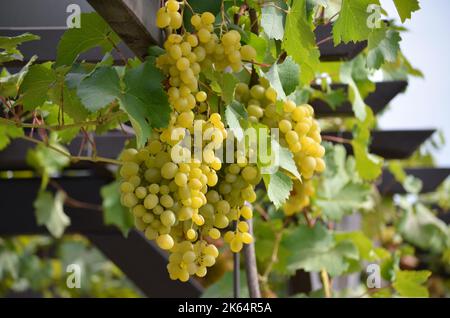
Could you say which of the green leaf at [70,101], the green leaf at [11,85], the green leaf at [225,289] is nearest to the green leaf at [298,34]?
the green leaf at [70,101]

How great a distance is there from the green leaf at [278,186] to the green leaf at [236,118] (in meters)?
0.09

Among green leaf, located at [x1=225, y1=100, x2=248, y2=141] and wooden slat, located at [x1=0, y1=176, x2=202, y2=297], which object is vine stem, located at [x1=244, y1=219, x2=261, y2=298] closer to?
green leaf, located at [x1=225, y1=100, x2=248, y2=141]

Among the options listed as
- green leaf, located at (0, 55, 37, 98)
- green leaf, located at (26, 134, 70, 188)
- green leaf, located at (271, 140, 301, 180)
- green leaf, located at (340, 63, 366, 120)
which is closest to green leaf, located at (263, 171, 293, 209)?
green leaf, located at (271, 140, 301, 180)

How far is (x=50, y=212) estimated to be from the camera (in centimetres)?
277

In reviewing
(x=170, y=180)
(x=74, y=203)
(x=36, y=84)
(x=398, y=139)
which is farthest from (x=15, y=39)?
(x=398, y=139)

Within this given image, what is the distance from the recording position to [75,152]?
2.35 meters

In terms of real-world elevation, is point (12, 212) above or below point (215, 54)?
above

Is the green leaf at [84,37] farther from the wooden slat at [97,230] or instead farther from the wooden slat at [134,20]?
the wooden slat at [97,230]

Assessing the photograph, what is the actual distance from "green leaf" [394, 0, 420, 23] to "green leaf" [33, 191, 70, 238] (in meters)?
1.73

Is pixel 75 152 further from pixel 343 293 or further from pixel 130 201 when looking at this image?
pixel 130 201

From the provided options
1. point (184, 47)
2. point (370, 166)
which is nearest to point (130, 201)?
point (184, 47)

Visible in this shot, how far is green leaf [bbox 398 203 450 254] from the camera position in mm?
3285

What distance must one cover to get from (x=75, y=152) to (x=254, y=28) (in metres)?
1.07
